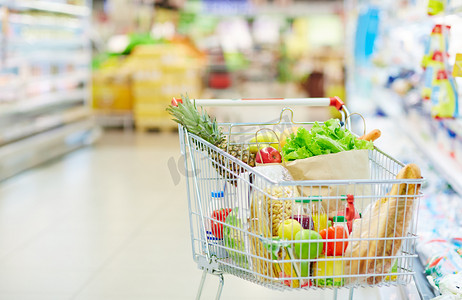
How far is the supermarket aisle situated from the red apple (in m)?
1.09

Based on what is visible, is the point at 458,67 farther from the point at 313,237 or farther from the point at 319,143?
the point at 313,237

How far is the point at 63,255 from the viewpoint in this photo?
3.71 meters

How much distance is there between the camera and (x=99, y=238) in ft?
13.3

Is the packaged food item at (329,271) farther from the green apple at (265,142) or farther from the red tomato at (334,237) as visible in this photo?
the green apple at (265,142)

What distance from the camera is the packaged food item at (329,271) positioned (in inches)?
75.4

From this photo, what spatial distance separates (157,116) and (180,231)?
5383 millimetres

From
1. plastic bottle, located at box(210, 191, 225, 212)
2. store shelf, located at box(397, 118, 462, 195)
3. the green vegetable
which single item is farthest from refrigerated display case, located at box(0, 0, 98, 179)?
the green vegetable

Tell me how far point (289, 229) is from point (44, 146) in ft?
17.1

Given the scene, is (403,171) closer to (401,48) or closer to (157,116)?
(401,48)

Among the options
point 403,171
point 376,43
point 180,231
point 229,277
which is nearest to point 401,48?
point 376,43

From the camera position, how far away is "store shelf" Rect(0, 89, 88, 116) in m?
5.95

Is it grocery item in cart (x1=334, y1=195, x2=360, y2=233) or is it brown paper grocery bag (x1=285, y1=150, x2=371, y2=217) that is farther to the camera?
brown paper grocery bag (x1=285, y1=150, x2=371, y2=217)

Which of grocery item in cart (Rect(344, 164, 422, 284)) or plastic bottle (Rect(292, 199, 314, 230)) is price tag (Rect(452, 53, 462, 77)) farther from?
plastic bottle (Rect(292, 199, 314, 230))

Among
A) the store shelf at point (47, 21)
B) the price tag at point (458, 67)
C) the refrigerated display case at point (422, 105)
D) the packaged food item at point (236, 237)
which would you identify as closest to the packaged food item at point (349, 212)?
the packaged food item at point (236, 237)
